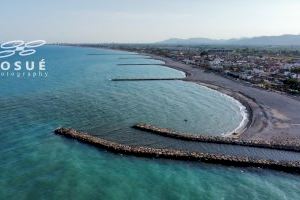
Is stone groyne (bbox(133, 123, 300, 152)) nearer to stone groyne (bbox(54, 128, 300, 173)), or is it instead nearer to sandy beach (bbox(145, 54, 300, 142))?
sandy beach (bbox(145, 54, 300, 142))

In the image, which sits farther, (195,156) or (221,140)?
(221,140)

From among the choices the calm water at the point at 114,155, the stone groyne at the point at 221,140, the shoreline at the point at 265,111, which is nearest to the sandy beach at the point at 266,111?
the shoreline at the point at 265,111

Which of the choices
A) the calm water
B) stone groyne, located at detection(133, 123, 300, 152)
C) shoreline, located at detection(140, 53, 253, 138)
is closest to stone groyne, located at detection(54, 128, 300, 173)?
the calm water

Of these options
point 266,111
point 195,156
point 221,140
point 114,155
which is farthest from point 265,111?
point 114,155

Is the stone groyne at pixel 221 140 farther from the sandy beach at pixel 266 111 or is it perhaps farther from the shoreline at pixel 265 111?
the sandy beach at pixel 266 111

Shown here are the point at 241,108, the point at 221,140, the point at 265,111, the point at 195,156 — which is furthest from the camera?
the point at 241,108

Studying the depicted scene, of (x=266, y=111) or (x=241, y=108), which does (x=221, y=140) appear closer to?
(x=266, y=111)
